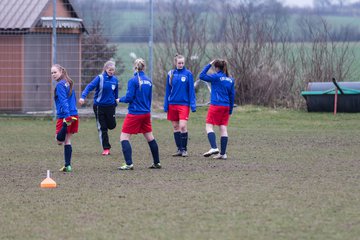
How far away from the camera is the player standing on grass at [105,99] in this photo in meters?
14.7

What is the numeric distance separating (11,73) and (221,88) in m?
10.1

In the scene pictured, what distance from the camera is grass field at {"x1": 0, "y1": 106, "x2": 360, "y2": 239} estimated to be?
7930mm

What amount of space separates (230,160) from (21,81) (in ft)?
34.6

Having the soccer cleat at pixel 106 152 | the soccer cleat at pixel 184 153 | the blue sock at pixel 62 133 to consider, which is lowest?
the soccer cleat at pixel 106 152

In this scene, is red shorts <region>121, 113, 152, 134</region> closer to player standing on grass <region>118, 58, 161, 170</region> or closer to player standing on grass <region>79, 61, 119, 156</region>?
player standing on grass <region>118, 58, 161, 170</region>

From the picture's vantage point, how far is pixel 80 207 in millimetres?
9117

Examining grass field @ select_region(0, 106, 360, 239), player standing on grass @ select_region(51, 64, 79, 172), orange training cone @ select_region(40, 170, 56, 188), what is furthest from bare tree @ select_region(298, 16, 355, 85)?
orange training cone @ select_region(40, 170, 56, 188)

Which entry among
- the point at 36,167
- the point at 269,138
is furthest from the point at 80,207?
the point at 269,138

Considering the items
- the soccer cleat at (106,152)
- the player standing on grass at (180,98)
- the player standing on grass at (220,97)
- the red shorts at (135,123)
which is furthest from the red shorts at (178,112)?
the red shorts at (135,123)

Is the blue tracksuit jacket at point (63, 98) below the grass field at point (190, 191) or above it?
above

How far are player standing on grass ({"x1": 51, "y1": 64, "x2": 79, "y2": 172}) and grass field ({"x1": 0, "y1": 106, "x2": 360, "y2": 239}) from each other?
512 mm

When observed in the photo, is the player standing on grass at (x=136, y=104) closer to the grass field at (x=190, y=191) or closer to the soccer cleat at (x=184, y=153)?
the grass field at (x=190, y=191)

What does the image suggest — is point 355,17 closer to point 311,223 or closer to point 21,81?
point 21,81

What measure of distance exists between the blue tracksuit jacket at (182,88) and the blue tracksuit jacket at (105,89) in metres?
0.98
